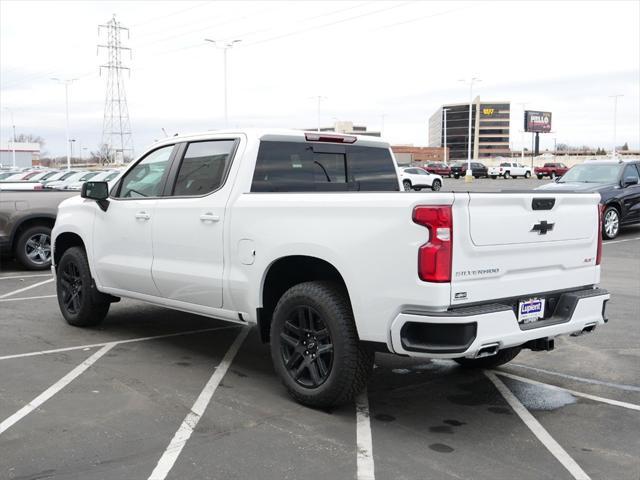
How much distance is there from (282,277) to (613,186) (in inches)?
501

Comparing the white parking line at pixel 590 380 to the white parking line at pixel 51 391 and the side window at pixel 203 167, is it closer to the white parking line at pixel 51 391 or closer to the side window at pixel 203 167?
the side window at pixel 203 167

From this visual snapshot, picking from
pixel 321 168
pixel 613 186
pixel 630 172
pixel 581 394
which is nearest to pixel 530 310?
pixel 581 394

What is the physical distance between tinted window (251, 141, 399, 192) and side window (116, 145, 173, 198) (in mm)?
1218

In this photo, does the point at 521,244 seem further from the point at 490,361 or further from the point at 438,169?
the point at 438,169

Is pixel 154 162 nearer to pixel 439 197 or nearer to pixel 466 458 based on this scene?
pixel 439 197

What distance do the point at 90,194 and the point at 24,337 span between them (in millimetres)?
1697

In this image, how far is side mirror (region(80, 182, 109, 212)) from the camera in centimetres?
684

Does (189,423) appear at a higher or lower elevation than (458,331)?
lower

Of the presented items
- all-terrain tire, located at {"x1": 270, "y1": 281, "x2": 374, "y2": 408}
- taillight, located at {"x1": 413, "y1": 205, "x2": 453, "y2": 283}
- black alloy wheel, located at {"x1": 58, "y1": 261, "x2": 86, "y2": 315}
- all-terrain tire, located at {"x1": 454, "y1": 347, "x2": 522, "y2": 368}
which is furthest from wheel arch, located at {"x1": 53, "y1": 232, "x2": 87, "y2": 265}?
taillight, located at {"x1": 413, "y1": 205, "x2": 453, "y2": 283}

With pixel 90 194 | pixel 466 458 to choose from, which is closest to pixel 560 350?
pixel 466 458

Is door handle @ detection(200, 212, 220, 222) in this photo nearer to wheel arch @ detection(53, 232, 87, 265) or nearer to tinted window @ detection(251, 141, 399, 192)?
tinted window @ detection(251, 141, 399, 192)

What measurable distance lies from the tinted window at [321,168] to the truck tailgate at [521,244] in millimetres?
1931

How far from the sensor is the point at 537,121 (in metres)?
125

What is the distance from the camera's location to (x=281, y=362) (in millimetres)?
5098
